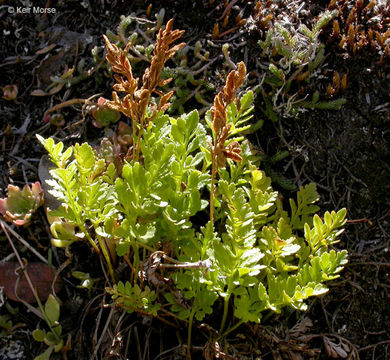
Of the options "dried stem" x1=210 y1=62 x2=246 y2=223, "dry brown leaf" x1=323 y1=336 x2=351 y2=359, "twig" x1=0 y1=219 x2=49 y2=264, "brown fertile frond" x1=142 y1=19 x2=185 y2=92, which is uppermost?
"brown fertile frond" x1=142 y1=19 x2=185 y2=92

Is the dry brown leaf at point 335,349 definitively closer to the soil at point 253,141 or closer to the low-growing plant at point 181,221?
the soil at point 253,141

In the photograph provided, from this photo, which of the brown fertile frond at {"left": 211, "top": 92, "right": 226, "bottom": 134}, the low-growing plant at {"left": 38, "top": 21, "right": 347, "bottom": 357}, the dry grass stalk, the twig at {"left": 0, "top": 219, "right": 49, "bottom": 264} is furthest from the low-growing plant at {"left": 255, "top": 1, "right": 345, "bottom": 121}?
the twig at {"left": 0, "top": 219, "right": 49, "bottom": 264}

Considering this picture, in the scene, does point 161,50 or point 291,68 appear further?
point 291,68

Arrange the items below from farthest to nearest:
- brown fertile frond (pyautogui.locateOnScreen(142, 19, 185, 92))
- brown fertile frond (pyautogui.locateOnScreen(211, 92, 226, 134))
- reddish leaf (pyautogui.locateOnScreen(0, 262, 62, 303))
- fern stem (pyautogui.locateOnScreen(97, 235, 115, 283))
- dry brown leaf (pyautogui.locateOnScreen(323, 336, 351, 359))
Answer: reddish leaf (pyautogui.locateOnScreen(0, 262, 62, 303)), dry brown leaf (pyautogui.locateOnScreen(323, 336, 351, 359)), fern stem (pyautogui.locateOnScreen(97, 235, 115, 283)), brown fertile frond (pyautogui.locateOnScreen(142, 19, 185, 92)), brown fertile frond (pyautogui.locateOnScreen(211, 92, 226, 134))

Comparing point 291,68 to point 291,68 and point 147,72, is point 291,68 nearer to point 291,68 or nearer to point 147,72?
point 291,68

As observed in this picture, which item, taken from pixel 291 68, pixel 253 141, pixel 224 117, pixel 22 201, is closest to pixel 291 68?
pixel 291 68

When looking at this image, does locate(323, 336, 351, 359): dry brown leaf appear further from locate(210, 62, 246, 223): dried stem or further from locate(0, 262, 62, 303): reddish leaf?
locate(0, 262, 62, 303): reddish leaf

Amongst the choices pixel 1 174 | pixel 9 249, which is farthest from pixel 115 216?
pixel 1 174
